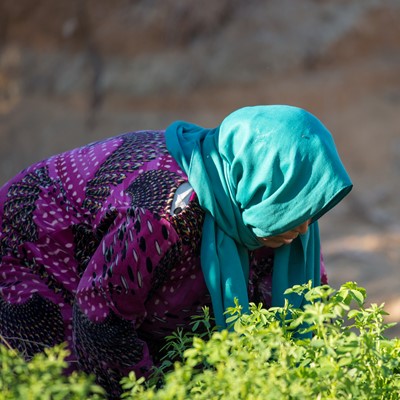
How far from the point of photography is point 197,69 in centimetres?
701

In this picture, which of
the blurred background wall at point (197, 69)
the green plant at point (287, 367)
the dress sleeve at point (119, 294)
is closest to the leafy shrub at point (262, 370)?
the green plant at point (287, 367)

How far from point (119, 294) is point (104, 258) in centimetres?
11

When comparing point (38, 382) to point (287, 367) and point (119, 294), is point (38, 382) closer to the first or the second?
point (287, 367)

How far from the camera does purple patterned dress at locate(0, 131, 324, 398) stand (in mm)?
2195

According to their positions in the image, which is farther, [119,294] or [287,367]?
[119,294]

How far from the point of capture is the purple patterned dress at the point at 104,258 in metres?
2.20

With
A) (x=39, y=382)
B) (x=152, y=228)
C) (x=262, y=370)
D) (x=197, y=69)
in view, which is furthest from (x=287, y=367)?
(x=197, y=69)

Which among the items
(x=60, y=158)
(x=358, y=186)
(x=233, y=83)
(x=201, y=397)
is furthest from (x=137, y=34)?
(x=201, y=397)

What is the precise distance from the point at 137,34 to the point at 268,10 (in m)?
1.14

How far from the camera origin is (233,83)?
690 centimetres

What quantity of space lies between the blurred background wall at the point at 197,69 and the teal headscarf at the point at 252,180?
4172 millimetres

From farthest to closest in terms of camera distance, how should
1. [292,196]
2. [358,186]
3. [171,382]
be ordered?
[358,186] → [292,196] → [171,382]

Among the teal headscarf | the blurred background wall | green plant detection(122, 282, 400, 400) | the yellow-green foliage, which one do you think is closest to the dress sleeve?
the teal headscarf

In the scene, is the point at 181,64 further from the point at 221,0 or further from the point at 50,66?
the point at 50,66
